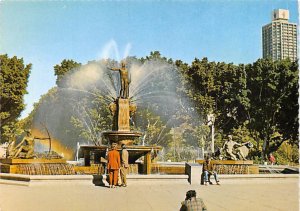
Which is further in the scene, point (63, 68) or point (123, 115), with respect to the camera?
point (63, 68)

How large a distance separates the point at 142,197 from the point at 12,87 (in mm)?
32509

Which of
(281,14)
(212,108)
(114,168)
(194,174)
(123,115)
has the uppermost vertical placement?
(281,14)

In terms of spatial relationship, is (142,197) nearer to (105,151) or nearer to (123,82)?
(105,151)

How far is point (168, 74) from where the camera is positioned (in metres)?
45.6

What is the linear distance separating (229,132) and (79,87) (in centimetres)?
1757

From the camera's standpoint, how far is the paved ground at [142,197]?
965cm

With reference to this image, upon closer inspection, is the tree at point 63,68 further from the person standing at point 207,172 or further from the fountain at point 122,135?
the person standing at point 207,172

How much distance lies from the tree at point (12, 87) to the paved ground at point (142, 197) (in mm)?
28611

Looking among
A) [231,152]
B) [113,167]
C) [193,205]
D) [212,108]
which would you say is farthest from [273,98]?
[193,205]

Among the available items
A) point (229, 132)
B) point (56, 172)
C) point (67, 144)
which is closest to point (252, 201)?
point (56, 172)

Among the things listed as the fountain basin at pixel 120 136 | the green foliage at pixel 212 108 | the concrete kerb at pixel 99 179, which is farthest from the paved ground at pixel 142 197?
the green foliage at pixel 212 108

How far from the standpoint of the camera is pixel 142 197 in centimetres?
1123

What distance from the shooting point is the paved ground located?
9648 millimetres

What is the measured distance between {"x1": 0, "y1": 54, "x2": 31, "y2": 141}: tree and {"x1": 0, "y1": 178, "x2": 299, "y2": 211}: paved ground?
2861cm
